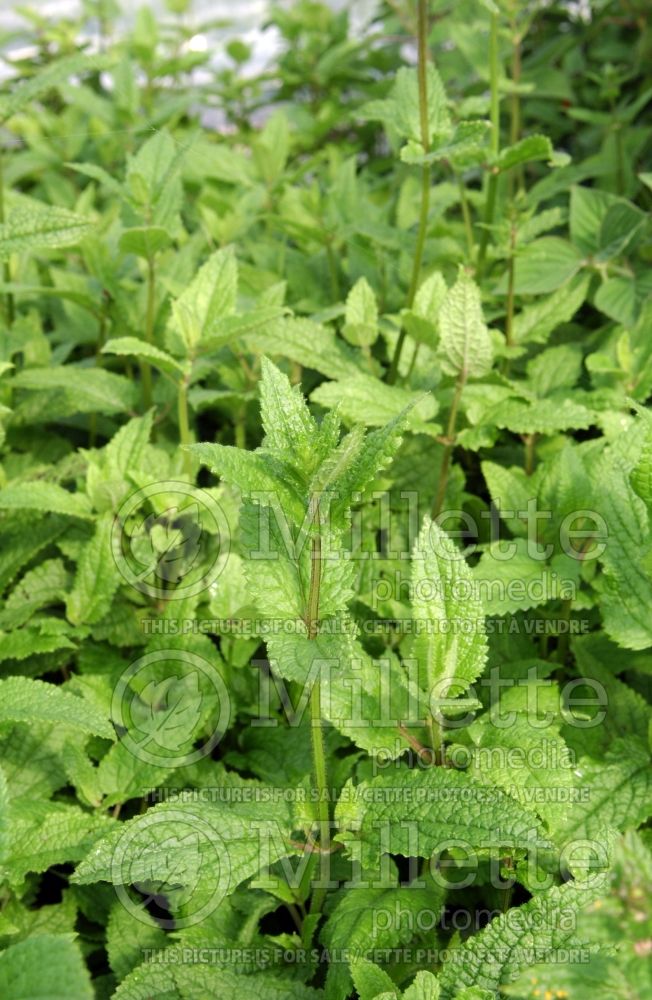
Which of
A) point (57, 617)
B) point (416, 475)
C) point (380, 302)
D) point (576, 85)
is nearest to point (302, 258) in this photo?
point (380, 302)

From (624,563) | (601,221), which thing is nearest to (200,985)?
(624,563)

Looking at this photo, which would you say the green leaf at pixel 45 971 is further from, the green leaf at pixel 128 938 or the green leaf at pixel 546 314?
the green leaf at pixel 546 314

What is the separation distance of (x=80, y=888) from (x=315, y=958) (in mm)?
384

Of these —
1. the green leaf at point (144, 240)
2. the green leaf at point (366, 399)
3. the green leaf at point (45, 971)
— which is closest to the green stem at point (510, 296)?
the green leaf at point (366, 399)

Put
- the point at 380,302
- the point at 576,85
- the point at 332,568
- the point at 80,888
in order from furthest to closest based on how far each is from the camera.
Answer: the point at 576,85
the point at 380,302
the point at 80,888
the point at 332,568

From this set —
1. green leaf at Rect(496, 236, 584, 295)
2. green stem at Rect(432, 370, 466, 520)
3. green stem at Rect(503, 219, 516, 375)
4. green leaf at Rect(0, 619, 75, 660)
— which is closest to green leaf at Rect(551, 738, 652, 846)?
green stem at Rect(432, 370, 466, 520)

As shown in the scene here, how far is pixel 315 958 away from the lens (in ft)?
4.23

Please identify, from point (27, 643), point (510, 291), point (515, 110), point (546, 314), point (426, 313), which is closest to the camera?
point (27, 643)

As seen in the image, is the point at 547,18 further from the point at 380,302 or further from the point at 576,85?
the point at 380,302

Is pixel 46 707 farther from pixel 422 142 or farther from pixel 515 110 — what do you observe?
pixel 515 110

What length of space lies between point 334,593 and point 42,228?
98 cm

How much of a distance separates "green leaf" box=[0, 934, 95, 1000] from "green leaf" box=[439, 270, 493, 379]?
1120 millimetres

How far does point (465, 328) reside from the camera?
1671 millimetres

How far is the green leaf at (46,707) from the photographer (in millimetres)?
1270
